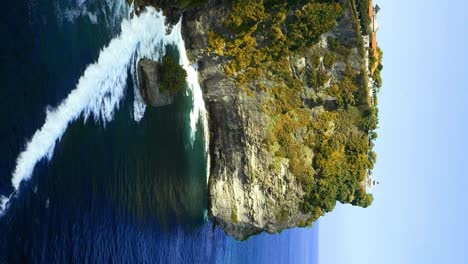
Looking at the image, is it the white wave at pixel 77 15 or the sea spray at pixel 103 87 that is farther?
the white wave at pixel 77 15

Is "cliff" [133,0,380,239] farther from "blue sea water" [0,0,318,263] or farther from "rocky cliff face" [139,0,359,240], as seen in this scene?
"blue sea water" [0,0,318,263]

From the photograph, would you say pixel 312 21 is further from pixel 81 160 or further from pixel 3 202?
pixel 3 202

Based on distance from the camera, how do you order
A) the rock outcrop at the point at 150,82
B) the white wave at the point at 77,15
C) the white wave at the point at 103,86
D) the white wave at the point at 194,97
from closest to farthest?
1. the white wave at the point at 103,86
2. the white wave at the point at 77,15
3. the rock outcrop at the point at 150,82
4. the white wave at the point at 194,97

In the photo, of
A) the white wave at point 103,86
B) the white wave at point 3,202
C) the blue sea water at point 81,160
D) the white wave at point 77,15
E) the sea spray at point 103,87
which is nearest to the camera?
the white wave at point 3,202

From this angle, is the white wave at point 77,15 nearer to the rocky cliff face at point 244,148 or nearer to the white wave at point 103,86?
the white wave at point 103,86

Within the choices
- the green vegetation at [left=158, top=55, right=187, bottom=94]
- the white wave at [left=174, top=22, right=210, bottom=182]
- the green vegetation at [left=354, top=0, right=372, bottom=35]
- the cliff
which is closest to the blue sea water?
the white wave at [left=174, top=22, right=210, bottom=182]

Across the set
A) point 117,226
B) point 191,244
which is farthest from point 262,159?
point 117,226

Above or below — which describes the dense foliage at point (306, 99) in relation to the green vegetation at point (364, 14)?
below

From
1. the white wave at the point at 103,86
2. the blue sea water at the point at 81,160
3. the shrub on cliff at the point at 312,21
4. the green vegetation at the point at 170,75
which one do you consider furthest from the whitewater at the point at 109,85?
the shrub on cliff at the point at 312,21

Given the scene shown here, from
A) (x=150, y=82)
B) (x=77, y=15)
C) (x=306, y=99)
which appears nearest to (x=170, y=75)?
(x=150, y=82)
